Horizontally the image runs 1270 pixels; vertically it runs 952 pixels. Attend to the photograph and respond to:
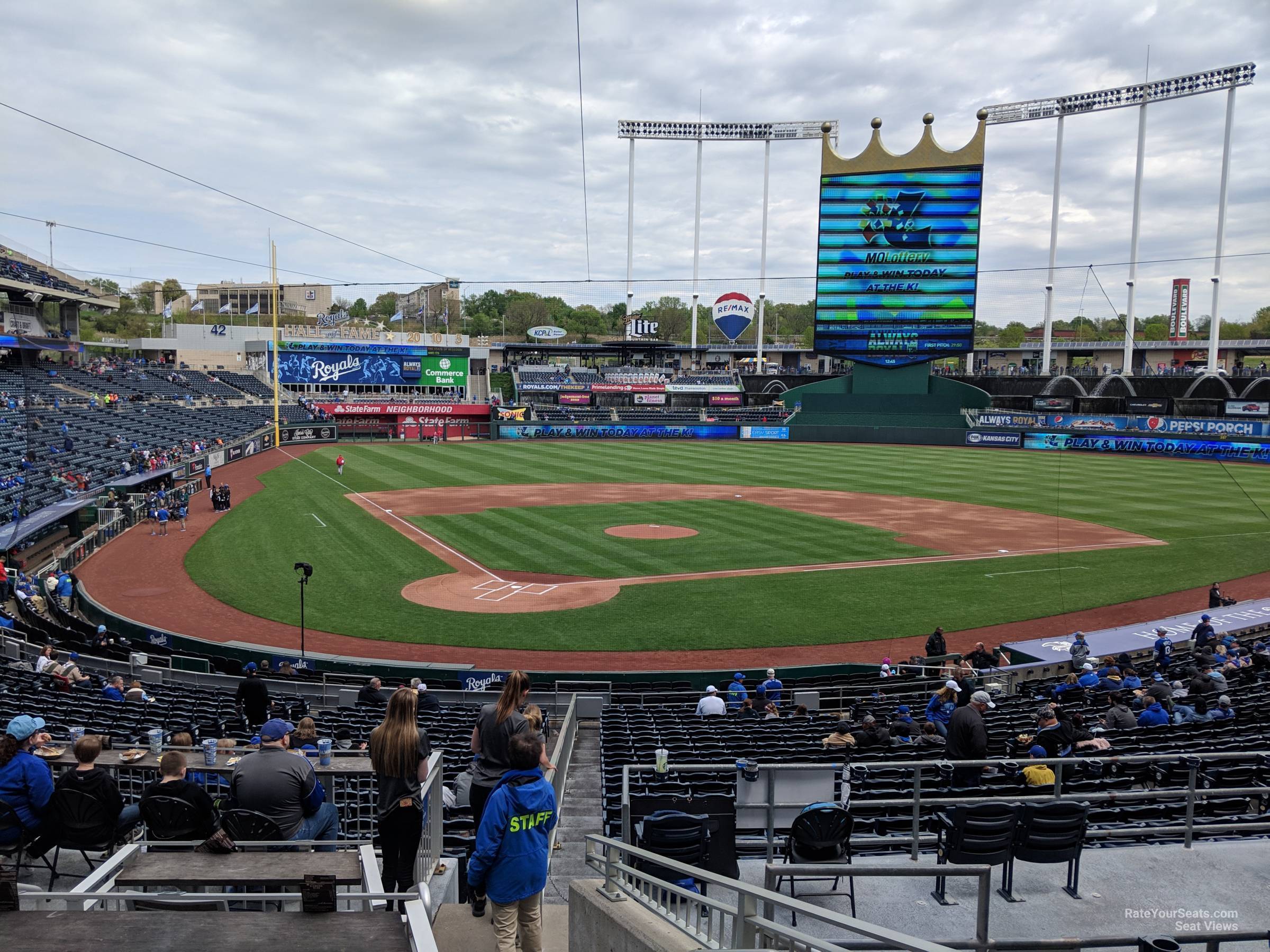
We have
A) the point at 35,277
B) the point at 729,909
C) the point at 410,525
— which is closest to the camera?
the point at 729,909

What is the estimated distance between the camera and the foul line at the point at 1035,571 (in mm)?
28266

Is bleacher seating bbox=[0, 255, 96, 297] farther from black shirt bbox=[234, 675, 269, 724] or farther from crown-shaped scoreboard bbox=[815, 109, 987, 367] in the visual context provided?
crown-shaped scoreboard bbox=[815, 109, 987, 367]

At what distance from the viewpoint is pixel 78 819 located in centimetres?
610

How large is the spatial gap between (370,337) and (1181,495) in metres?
71.7

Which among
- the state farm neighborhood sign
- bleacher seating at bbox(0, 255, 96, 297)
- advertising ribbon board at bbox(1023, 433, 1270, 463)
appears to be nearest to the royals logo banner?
the state farm neighborhood sign

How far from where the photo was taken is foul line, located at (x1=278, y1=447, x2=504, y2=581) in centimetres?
2892

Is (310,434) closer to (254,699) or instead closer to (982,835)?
(254,699)

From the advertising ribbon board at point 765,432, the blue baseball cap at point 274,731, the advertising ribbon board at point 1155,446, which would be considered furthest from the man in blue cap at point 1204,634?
the advertising ribbon board at point 765,432

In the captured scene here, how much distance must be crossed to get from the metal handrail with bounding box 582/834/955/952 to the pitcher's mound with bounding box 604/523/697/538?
27.3 metres

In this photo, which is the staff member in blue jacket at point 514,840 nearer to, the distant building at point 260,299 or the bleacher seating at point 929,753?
the bleacher seating at point 929,753

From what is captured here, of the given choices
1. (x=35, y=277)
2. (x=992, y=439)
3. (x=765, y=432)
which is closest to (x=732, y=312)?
(x=765, y=432)

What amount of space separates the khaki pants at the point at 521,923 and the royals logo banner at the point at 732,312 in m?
89.5

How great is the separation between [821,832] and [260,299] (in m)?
126

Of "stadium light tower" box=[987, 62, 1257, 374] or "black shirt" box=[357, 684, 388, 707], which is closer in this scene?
"black shirt" box=[357, 684, 388, 707]
